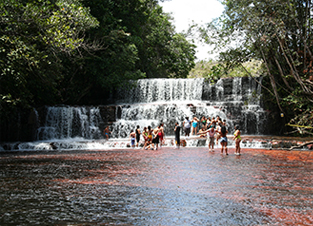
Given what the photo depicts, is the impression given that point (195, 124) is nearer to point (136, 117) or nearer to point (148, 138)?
point (136, 117)

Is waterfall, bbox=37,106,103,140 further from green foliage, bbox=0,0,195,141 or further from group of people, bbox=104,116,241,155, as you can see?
group of people, bbox=104,116,241,155

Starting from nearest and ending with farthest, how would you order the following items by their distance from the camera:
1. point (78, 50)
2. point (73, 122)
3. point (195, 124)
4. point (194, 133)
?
point (78, 50), point (195, 124), point (194, 133), point (73, 122)

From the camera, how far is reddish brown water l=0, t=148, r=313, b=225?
549 cm

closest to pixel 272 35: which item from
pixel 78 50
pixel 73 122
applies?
pixel 78 50

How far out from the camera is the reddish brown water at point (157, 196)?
5492 mm

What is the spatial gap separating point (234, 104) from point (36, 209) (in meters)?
22.5

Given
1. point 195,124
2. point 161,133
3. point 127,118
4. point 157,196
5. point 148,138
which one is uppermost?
point 127,118

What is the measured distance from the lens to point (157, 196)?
7.05 m

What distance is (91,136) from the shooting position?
1064 inches

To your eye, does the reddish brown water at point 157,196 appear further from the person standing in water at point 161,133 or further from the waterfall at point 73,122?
the waterfall at point 73,122

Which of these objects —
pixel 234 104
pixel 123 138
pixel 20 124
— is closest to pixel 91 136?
pixel 123 138

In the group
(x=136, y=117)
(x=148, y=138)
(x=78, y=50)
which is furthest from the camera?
(x=136, y=117)

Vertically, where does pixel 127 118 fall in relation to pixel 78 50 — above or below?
below

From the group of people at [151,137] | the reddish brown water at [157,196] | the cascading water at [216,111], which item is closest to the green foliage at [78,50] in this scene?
the cascading water at [216,111]
